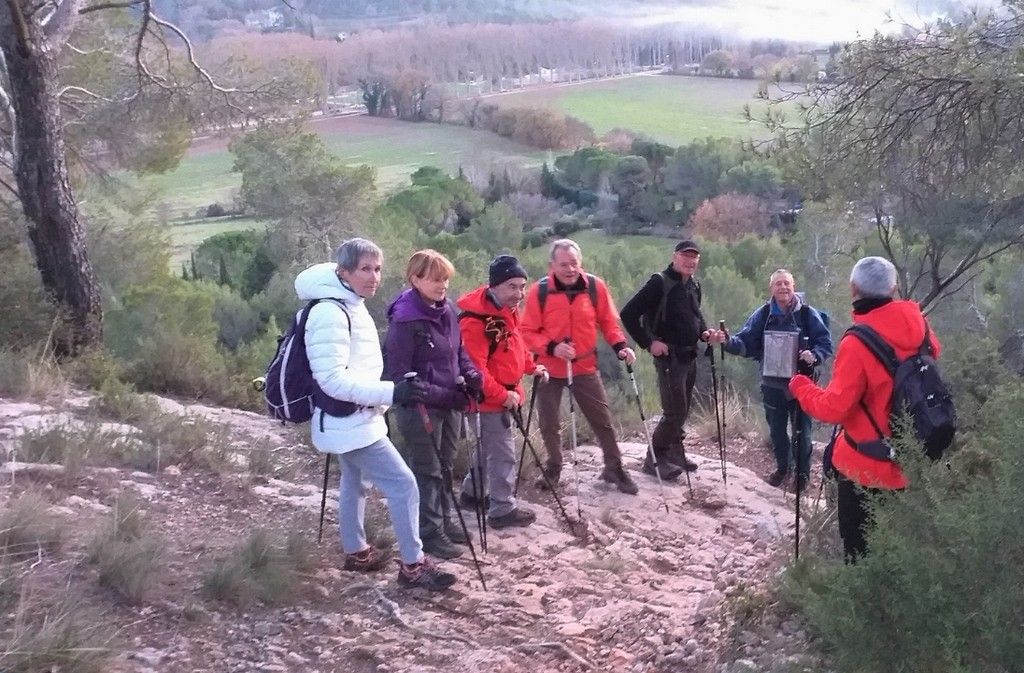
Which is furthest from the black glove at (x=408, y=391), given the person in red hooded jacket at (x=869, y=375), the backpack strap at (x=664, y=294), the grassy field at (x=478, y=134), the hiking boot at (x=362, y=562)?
the grassy field at (x=478, y=134)

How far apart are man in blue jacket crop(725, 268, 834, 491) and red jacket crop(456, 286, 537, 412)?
192 centimetres

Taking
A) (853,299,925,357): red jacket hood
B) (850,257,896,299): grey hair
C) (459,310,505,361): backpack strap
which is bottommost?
(459,310,505,361): backpack strap

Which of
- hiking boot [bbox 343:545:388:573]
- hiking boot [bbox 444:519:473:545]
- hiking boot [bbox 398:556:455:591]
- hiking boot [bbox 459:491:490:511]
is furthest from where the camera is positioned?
hiking boot [bbox 459:491:490:511]

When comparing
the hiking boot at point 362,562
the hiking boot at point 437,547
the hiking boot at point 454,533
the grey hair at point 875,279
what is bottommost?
the hiking boot at point 454,533

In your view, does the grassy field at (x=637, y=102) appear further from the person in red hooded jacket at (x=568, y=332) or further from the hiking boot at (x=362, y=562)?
the hiking boot at (x=362, y=562)

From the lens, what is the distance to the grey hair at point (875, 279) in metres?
3.99

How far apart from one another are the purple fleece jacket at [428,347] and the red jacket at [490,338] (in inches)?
19.6

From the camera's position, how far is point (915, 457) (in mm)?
3572

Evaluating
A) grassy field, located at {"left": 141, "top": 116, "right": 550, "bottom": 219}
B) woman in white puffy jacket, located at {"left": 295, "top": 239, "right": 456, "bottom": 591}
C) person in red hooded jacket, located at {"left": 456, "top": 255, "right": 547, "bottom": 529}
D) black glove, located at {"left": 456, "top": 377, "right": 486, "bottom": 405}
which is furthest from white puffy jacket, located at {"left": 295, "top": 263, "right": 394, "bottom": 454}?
grassy field, located at {"left": 141, "top": 116, "right": 550, "bottom": 219}

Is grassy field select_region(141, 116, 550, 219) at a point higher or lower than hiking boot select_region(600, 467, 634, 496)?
higher

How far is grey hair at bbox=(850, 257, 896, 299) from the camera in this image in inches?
157

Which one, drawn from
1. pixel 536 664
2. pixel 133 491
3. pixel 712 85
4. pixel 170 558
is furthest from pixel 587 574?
pixel 712 85

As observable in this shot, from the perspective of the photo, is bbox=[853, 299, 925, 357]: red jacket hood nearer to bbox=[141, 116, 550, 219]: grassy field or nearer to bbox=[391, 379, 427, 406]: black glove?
bbox=[391, 379, 427, 406]: black glove

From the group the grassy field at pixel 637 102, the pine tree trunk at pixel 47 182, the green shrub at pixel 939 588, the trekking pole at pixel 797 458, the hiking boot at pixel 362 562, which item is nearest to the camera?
the green shrub at pixel 939 588
